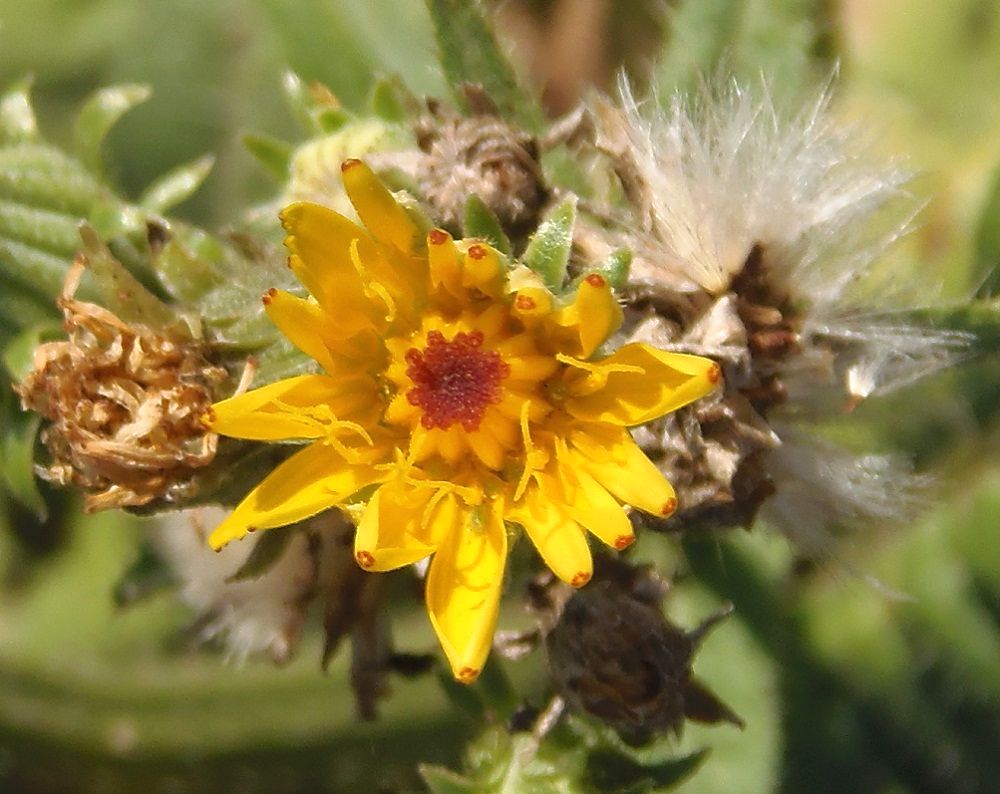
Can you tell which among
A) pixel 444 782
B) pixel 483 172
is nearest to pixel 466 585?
pixel 444 782

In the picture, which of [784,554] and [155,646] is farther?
[155,646]

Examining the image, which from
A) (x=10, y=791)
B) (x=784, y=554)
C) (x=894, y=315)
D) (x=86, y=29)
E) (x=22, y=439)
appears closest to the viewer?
(x=894, y=315)

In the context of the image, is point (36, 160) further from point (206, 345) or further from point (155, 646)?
point (155, 646)

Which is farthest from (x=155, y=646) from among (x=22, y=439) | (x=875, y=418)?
(x=875, y=418)

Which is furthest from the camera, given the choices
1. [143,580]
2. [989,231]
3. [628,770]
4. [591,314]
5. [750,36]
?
[989,231]

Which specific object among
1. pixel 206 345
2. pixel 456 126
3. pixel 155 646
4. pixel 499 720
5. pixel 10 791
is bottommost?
pixel 10 791

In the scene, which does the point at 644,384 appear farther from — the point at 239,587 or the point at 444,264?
the point at 239,587

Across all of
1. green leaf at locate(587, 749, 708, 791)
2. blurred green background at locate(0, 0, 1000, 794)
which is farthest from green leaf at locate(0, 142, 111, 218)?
green leaf at locate(587, 749, 708, 791)
